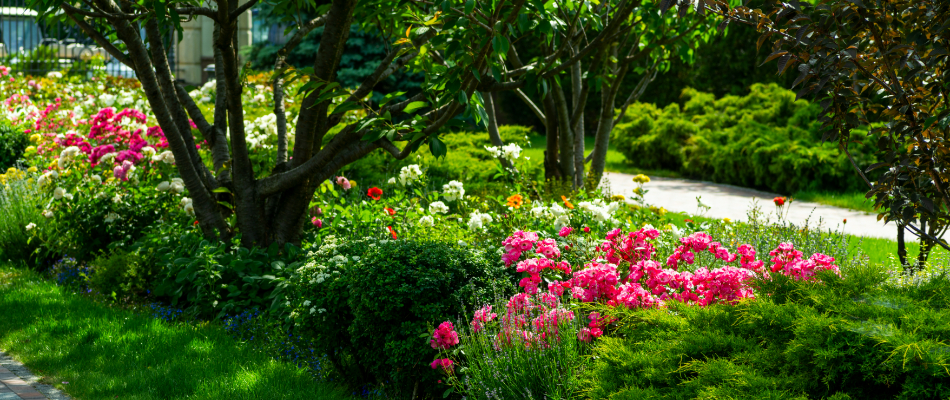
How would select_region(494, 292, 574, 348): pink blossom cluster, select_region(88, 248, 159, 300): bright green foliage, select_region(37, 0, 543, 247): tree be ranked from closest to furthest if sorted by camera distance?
select_region(494, 292, 574, 348): pink blossom cluster
select_region(37, 0, 543, 247): tree
select_region(88, 248, 159, 300): bright green foliage

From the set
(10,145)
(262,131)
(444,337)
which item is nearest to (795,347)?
(444,337)

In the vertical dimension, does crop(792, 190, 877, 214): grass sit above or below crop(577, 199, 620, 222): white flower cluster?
below

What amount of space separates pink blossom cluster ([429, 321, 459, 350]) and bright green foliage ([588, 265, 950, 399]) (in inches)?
24.1

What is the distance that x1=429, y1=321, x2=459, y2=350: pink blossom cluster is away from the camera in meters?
3.22

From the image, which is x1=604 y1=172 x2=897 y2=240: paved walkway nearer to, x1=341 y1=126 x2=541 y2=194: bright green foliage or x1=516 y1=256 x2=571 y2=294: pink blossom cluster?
x1=341 y1=126 x2=541 y2=194: bright green foliage

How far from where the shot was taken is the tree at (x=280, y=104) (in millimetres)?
4211

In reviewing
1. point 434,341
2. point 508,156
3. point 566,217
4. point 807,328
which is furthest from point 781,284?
point 508,156

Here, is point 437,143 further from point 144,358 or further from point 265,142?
point 265,142

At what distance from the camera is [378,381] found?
11.9 feet

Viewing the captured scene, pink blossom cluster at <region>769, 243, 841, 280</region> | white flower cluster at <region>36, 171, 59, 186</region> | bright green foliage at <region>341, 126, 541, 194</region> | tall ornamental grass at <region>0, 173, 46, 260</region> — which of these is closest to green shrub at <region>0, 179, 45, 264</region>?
tall ornamental grass at <region>0, 173, 46, 260</region>

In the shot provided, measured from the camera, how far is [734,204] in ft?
33.1

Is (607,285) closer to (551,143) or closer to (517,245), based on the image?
(517,245)

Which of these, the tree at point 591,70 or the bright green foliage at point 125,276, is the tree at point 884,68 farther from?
the bright green foliage at point 125,276

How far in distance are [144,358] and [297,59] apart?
14.6m
